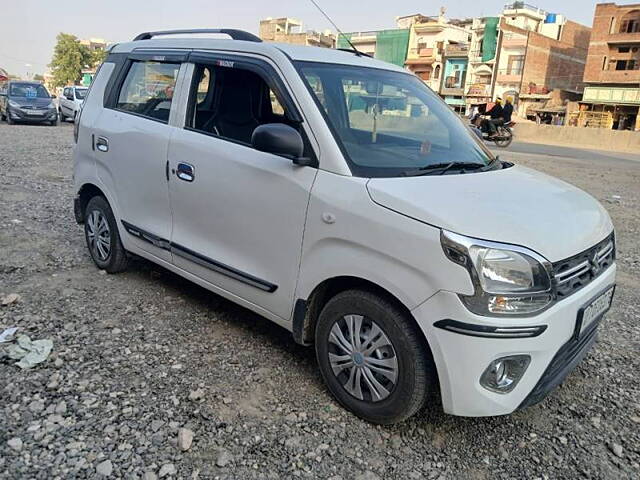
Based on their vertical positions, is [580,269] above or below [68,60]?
below

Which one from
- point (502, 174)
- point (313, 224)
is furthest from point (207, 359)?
point (502, 174)

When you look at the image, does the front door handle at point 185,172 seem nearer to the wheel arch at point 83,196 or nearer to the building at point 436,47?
the wheel arch at point 83,196

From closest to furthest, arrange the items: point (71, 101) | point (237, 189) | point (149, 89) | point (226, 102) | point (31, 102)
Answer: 1. point (237, 189)
2. point (226, 102)
3. point (149, 89)
4. point (31, 102)
5. point (71, 101)

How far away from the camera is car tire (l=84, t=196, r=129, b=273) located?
4.55 metres

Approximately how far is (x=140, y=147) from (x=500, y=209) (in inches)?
105

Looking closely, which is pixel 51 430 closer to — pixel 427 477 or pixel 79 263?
pixel 427 477

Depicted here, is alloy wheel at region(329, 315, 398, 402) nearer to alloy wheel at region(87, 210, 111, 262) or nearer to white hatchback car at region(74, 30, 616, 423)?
white hatchback car at region(74, 30, 616, 423)

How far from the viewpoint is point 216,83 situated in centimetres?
380

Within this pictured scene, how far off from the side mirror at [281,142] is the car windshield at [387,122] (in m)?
0.22

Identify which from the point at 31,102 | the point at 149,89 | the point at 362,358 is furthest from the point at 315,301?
the point at 31,102

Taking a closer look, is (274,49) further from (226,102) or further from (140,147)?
(140,147)

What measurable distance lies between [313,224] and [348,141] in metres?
0.52

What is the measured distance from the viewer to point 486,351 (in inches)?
94.0

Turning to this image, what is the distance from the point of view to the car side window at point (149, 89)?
13.0 feet
